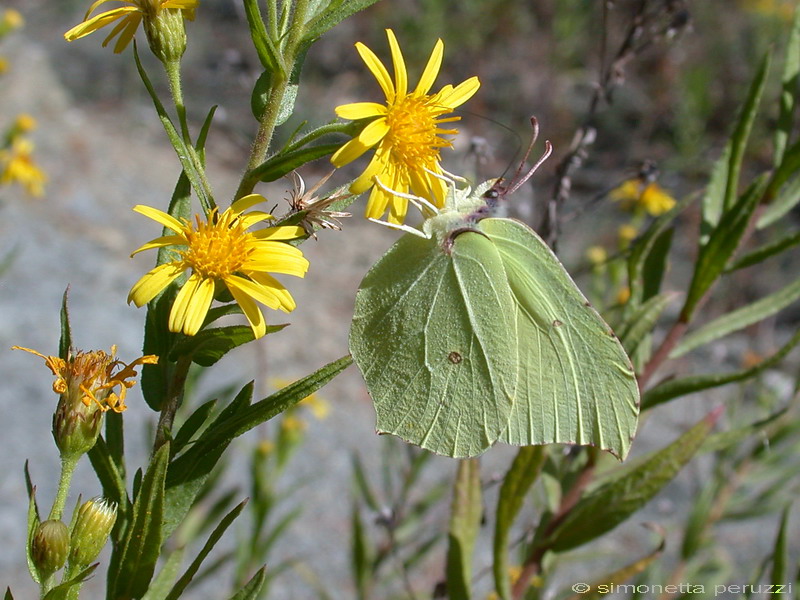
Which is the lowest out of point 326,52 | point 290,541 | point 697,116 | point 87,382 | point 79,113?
point 87,382

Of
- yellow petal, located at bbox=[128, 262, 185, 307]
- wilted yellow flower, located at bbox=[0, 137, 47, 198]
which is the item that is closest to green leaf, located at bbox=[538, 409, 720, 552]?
yellow petal, located at bbox=[128, 262, 185, 307]

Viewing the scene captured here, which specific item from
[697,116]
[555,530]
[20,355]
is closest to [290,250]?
[555,530]

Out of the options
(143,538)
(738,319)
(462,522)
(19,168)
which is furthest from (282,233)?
(19,168)

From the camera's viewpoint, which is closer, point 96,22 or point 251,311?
point 251,311

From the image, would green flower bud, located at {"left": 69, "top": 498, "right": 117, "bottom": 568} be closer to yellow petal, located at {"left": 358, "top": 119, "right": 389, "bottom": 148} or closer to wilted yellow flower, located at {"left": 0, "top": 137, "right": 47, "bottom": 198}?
yellow petal, located at {"left": 358, "top": 119, "right": 389, "bottom": 148}

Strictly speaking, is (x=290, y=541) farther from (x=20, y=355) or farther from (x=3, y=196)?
(x=3, y=196)

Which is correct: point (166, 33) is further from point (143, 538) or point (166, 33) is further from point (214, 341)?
point (143, 538)
